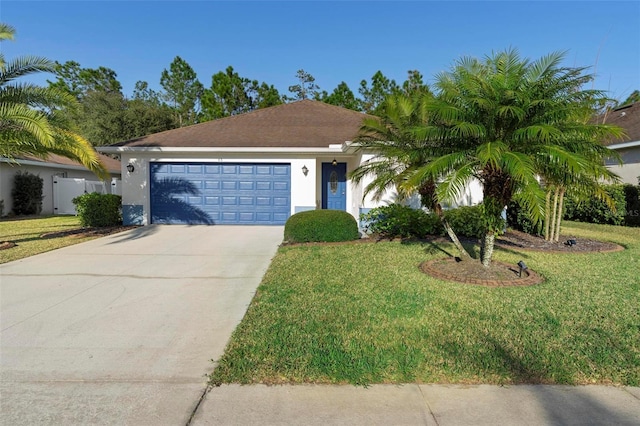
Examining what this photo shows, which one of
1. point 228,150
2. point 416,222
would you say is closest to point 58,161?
point 228,150

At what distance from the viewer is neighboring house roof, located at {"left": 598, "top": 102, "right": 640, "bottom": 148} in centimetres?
1412

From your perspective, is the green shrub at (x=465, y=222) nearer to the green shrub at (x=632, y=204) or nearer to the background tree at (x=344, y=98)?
the green shrub at (x=632, y=204)

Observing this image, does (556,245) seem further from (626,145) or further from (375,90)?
(375,90)

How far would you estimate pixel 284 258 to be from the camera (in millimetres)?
7789

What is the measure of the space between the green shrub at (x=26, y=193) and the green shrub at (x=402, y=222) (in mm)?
17121

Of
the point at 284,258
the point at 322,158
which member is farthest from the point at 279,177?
the point at 284,258

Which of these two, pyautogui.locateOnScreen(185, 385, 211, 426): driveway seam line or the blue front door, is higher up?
the blue front door

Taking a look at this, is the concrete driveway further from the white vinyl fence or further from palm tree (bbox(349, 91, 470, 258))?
the white vinyl fence

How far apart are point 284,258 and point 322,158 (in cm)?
674

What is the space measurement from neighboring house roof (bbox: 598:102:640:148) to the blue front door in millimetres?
9836

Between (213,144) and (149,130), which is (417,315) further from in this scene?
(149,130)

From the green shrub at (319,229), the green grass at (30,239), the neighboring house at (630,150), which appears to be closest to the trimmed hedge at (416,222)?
the green shrub at (319,229)

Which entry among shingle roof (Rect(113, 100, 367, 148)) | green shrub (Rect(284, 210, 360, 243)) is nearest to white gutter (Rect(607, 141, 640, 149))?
shingle roof (Rect(113, 100, 367, 148))

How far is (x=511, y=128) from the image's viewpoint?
18.3 ft
